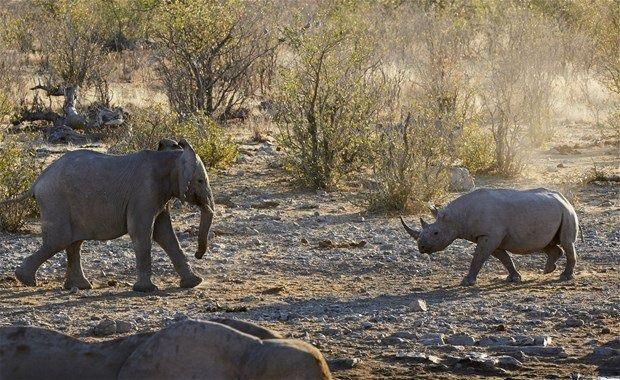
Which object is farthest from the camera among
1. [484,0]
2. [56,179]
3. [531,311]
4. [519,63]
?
[484,0]

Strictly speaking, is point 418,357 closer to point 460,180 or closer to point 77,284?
point 77,284

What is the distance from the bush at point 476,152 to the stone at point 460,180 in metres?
1.08

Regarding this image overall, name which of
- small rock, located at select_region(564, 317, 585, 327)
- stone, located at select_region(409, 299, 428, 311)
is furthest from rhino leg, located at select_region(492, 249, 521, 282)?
small rock, located at select_region(564, 317, 585, 327)

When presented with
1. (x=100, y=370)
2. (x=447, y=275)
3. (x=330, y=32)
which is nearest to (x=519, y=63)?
(x=330, y=32)

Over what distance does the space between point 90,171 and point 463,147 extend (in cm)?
822

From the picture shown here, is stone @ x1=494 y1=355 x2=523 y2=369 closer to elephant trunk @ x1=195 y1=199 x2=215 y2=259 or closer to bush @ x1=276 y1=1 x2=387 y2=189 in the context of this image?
elephant trunk @ x1=195 y1=199 x2=215 y2=259

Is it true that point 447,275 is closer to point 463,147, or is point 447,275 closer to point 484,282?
point 484,282

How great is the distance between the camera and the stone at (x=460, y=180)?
692 inches

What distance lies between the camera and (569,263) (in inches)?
478

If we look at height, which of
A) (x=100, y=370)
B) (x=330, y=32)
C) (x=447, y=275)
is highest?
(x=330, y=32)

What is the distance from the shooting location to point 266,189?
17.7 meters

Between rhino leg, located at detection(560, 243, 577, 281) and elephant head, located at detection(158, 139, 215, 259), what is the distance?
325 centimetres

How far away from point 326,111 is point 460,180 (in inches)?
80.6

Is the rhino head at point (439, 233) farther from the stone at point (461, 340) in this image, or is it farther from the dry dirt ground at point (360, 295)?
the stone at point (461, 340)
